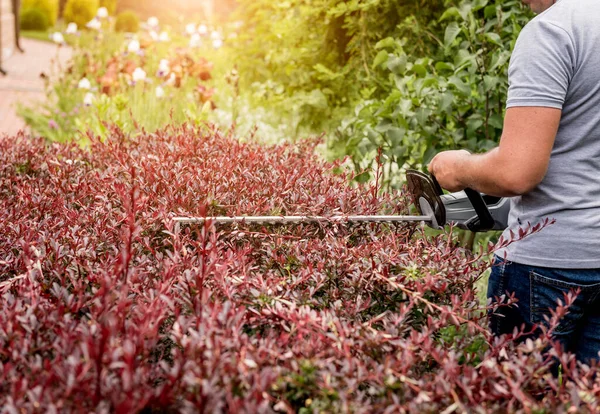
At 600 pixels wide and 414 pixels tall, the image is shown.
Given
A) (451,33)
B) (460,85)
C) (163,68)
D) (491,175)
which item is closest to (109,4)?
(163,68)

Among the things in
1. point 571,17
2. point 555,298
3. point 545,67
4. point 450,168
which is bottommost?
point 555,298

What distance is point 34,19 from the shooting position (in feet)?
75.0

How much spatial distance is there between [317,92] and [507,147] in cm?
334

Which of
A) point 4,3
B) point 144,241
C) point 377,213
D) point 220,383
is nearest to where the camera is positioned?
point 220,383

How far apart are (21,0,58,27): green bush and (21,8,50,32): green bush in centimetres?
13

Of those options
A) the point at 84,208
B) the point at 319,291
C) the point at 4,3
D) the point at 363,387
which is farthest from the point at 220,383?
the point at 4,3

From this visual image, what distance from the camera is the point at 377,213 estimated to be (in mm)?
2236

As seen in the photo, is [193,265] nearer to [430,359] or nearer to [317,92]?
[430,359]

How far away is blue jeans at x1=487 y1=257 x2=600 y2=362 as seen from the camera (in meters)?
1.79

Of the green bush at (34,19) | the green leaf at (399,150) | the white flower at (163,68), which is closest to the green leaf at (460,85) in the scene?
the green leaf at (399,150)

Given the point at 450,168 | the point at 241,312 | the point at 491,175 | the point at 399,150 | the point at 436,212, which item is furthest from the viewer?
the point at 399,150

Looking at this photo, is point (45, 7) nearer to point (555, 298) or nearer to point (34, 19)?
point (34, 19)

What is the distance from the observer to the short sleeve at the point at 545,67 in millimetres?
1610

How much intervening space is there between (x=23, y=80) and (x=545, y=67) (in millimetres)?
11933
